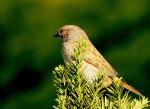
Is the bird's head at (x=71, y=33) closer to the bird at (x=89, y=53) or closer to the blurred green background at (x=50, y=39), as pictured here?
the bird at (x=89, y=53)

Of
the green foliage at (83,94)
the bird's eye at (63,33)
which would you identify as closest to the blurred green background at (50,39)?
the bird's eye at (63,33)

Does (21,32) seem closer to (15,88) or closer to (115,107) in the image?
(15,88)

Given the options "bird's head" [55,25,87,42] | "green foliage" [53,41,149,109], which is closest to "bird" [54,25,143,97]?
"bird's head" [55,25,87,42]

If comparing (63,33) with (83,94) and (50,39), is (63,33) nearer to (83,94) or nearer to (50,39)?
(83,94)

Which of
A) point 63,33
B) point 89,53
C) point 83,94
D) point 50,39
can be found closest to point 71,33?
point 63,33

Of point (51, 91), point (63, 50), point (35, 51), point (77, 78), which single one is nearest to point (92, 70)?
point (63, 50)

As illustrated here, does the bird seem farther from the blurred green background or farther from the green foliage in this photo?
the blurred green background
